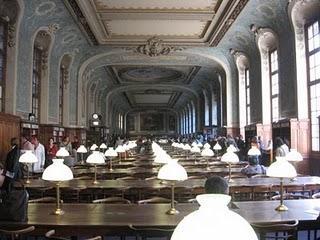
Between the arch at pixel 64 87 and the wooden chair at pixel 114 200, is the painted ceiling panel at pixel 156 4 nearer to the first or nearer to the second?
the arch at pixel 64 87

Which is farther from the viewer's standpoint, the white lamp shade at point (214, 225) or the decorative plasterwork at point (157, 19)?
the decorative plasterwork at point (157, 19)

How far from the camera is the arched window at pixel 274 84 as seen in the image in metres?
16.2

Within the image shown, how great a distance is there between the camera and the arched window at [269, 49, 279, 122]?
16.2 metres

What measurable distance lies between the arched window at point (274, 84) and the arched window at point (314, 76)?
322 cm

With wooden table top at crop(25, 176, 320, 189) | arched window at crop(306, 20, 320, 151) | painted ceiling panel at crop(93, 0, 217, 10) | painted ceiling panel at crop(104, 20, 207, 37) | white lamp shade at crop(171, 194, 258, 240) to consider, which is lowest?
wooden table top at crop(25, 176, 320, 189)

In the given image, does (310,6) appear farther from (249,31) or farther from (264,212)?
(264,212)

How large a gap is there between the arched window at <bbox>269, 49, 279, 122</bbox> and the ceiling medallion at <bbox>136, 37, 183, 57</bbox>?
454 centimetres

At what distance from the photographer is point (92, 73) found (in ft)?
77.5

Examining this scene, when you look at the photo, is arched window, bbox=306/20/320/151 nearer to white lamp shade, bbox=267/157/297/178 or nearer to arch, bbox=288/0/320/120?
arch, bbox=288/0/320/120

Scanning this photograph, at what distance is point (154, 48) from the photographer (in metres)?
19.1

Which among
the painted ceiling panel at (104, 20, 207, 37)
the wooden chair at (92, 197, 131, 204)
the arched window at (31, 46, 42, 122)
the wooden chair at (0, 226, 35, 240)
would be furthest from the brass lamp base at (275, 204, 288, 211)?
the arched window at (31, 46, 42, 122)

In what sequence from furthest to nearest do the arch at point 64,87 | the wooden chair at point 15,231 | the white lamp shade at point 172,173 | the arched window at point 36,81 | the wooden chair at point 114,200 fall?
the arch at point 64,87, the arched window at point 36,81, the wooden chair at point 114,200, the white lamp shade at point 172,173, the wooden chair at point 15,231

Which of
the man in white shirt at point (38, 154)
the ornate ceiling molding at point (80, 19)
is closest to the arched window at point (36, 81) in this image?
the ornate ceiling molding at point (80, 19)

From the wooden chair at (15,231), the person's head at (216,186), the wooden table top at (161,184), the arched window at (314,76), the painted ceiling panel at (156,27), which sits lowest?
the wooden chair at (15,231)
